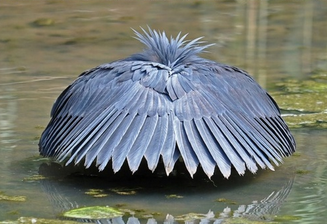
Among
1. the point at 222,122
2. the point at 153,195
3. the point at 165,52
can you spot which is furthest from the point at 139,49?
the point at 153,195

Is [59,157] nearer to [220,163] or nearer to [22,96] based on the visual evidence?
[220,163]

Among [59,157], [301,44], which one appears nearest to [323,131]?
[59,157]

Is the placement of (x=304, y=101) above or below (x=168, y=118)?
below

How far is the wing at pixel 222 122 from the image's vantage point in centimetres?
407

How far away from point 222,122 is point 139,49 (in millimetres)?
3938

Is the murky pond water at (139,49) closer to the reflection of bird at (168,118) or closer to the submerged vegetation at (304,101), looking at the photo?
the submerged vegetation at (304,101)

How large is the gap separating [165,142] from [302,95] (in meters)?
2.50

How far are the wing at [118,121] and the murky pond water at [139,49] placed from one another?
0.21 meters

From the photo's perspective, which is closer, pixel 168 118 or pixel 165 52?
pixel 168 118

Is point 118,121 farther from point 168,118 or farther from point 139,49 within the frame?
point 139,49

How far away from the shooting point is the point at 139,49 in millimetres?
8094

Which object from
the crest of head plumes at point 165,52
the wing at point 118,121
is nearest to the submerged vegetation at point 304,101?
the crest of head plumes at point 165,52

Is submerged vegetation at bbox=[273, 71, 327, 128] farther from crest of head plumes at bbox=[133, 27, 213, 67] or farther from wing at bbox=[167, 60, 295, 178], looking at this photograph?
crest of head plumes at bbox=[133, 27, 213, 67]

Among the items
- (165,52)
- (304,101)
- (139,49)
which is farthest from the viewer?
(139,49)
